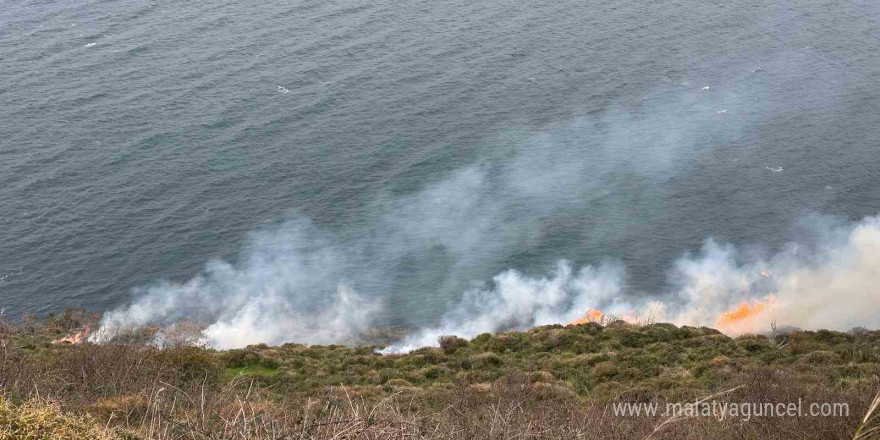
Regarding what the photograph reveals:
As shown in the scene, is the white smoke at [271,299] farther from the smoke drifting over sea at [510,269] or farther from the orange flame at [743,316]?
the orange flame at [743,316]

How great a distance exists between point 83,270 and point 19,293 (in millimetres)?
7350

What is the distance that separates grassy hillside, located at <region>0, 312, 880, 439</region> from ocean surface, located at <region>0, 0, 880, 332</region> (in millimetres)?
25083

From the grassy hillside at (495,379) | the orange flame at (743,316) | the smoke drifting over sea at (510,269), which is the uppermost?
the grassy hillside at (495,379)

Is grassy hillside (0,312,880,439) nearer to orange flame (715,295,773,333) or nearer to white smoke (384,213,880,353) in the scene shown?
white smoke (384,213,880,353)

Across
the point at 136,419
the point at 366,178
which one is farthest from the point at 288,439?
the point at 366,178

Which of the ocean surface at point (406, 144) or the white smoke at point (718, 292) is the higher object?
the ocean surface at point (406, 144)

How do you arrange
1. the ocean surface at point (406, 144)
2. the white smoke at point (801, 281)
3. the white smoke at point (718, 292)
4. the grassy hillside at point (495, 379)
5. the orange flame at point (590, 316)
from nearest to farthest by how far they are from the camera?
the grassy hillside at point (495, 379), the white smoke at point (801, 281), the white smoke at point (718, 292), the orange flame at point (590, 316), the ocean surface at point (406, 144)

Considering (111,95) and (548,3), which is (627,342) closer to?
(111,95)

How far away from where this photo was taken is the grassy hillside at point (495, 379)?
71.9 ft

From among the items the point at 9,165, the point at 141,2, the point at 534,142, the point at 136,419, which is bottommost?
the point at 534,142

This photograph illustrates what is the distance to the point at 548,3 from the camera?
158 metres

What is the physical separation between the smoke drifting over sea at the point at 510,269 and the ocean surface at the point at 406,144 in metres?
0.45

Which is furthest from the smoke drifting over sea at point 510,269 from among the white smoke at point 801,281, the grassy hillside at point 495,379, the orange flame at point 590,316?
the grassy hillside at point 495,379

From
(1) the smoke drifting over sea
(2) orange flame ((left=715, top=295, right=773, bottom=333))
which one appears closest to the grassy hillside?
(1) the smoke drifting over sea
